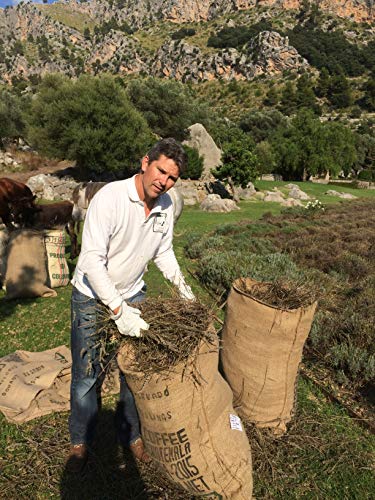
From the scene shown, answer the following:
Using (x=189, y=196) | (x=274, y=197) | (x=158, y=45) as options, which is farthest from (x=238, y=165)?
(x=158, y=45)

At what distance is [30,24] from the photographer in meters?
174

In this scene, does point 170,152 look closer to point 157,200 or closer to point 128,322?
point 157,200

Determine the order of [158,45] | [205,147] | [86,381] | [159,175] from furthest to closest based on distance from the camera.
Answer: [158,45]
[205,147]
[86,381]
[159,175]

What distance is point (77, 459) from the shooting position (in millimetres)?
2807

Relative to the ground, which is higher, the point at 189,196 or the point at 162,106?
the point at 162,106

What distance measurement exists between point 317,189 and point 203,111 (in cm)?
1869

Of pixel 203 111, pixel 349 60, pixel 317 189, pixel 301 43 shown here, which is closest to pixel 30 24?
pixel 301 43

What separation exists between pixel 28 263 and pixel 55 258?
0.62 meters

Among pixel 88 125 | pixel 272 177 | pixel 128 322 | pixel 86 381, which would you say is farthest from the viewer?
pixel 272 177

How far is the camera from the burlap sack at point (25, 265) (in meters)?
6.10

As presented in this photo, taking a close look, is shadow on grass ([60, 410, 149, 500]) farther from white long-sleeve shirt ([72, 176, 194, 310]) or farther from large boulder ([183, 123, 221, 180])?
large boulder ([183, 123, 221, 180])

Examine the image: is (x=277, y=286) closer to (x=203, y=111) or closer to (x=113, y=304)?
(x=113, y=304)

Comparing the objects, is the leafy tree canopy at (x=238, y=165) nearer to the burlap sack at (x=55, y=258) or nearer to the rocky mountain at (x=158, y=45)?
the burlap sack at (x=55, y=258)

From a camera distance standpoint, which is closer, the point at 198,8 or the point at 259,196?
the point at 259,196
